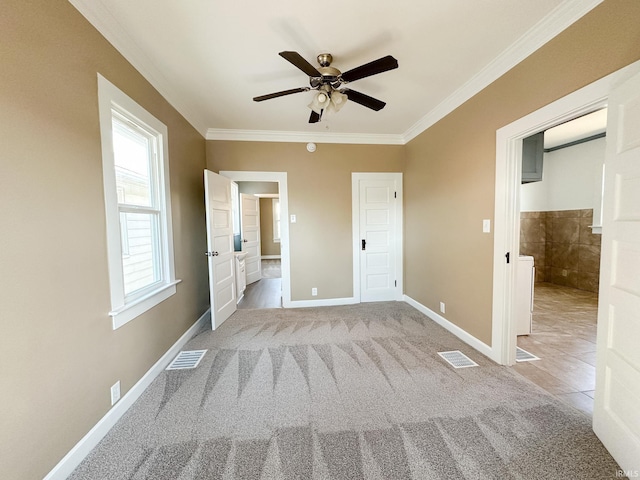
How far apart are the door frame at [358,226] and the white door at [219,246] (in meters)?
1.86

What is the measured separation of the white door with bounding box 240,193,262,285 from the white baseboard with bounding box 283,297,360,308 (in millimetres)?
2110

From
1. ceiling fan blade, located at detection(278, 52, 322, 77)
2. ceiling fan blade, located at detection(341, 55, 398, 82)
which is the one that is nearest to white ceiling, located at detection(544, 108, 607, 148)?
ceiling fan blade, located at detection(341, 55, 398, 82)

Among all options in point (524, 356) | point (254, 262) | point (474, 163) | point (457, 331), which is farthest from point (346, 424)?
point (254, 262)

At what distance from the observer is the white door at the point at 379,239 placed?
3959 mm

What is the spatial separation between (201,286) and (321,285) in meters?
1.71

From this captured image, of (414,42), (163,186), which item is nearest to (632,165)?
(414,42)

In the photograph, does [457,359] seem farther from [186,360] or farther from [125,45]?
[125,45]

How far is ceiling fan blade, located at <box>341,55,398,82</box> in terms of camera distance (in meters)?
1.61

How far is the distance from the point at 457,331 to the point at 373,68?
2.69m

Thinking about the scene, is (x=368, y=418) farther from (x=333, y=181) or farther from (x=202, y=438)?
(x=333, y=181)

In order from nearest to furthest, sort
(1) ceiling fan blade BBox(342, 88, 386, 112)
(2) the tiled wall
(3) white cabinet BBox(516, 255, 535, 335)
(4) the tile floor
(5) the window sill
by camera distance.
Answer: (5) the window sill, (4) the tile floor, (1) ceiling fan blade BBox(342, 88, 386, 112), (3) white cabinet BBox(516, 255, 535, 335), (2) the tiled wall

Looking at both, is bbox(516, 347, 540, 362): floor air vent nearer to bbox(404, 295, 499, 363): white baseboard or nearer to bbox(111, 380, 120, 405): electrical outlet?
bbox(404, 295, 499, 363): white baseboard

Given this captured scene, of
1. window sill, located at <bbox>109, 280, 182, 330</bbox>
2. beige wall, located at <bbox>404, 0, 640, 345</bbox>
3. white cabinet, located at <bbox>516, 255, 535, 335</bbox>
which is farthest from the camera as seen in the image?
white cabinet, located at <bbox>516, 255, 535, 335</bbox>

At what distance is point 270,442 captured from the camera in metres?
1.47
